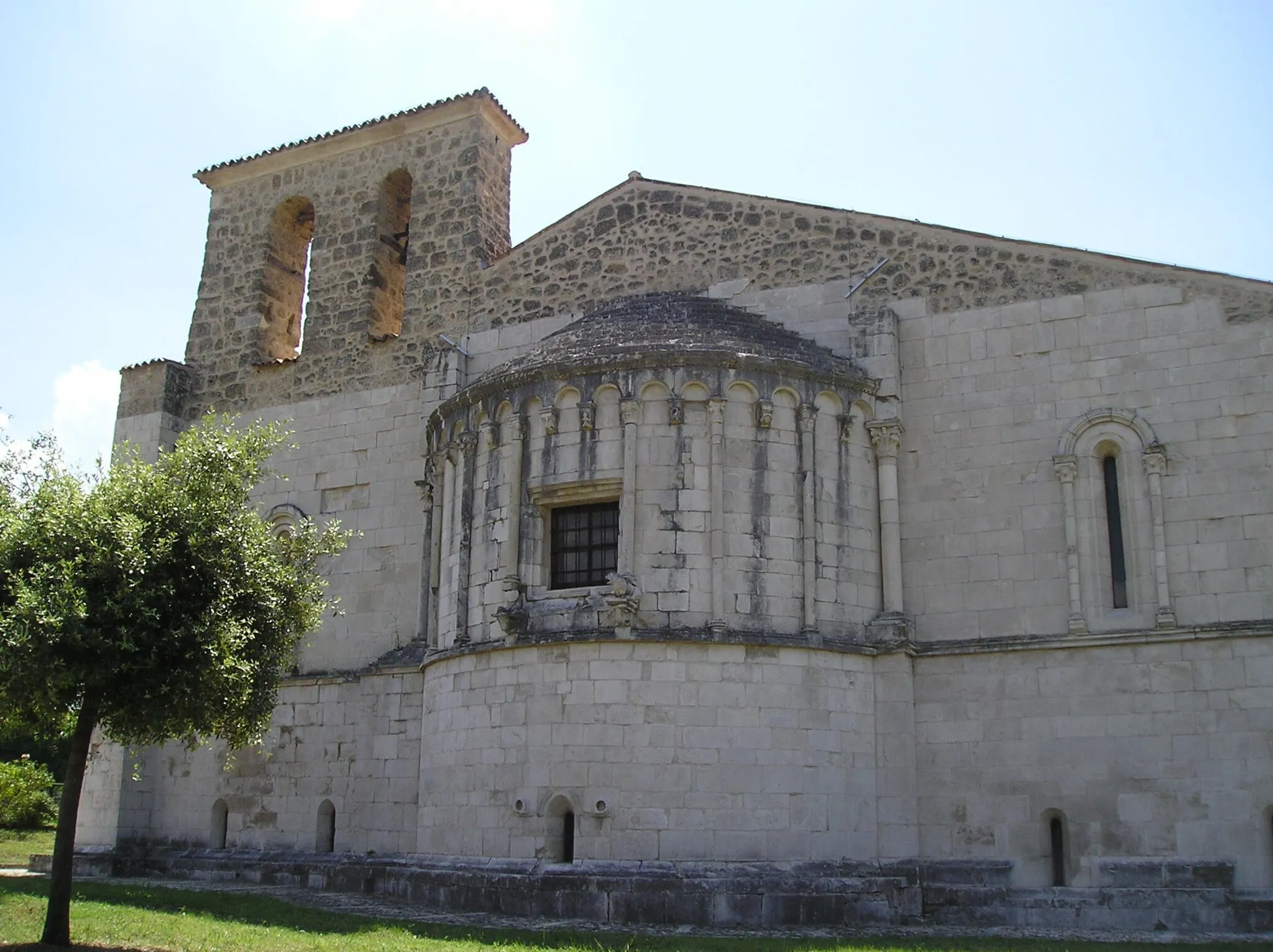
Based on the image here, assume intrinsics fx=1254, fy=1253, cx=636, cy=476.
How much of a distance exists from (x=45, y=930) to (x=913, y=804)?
32.9ft

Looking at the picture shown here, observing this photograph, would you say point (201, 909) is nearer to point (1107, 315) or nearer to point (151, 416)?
point (151, 416)

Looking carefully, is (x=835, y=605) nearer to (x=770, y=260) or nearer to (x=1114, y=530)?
(x=1114, y=530)

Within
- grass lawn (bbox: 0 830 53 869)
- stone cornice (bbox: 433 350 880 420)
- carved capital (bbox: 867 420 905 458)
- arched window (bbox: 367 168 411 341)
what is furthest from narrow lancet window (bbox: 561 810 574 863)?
grass lawn (bbox: 0 830 53 869)

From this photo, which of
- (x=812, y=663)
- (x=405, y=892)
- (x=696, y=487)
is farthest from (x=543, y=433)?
(x=405, y=892)

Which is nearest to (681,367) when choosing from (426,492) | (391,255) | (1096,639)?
(426,492)

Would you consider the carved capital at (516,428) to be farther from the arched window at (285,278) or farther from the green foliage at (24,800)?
the green foliage at (24,800)

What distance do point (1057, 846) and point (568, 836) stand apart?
607 centimetres

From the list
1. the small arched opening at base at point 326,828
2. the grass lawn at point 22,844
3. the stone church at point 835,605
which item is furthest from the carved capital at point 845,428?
the grass lawn at point 22,844

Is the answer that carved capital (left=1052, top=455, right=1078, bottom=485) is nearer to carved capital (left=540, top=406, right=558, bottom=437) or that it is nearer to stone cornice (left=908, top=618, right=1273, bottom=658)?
stone cornice (left=908, top=618, right=1273, bottom=658)

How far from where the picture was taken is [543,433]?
55.7ft

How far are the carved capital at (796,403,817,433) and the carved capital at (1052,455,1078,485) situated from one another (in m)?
3.22

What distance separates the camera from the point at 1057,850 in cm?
1551

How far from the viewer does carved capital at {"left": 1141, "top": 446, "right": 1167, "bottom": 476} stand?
1589 cm

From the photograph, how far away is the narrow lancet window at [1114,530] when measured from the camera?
52.3 ft
